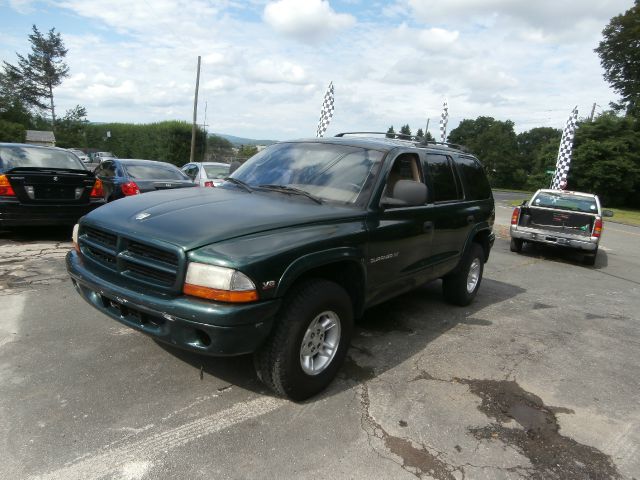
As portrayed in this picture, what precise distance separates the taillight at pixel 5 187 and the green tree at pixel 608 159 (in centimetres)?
3714

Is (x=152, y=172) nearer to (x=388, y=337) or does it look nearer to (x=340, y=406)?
(x=388, y=337)

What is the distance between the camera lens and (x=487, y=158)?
259 ft

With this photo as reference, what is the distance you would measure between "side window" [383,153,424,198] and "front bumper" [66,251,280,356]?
1.58m

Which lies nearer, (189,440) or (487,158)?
(189,440)

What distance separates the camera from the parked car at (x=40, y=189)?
683 cm

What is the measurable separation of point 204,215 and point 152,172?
6843mm

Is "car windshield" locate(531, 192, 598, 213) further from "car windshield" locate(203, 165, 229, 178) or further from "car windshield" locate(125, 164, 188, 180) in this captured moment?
"car windshield" locate(125, 164, 188, 180)

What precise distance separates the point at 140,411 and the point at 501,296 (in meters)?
5.13

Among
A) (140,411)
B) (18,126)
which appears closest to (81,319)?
(140,411)

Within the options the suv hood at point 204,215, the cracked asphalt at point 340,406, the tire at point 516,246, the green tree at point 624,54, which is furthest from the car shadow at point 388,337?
the green tree at point 624,54

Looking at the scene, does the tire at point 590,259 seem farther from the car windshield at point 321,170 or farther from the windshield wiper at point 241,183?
the windshield wiper at point 241,183

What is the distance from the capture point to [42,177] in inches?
276

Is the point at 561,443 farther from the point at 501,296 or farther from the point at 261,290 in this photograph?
the point at 501,296

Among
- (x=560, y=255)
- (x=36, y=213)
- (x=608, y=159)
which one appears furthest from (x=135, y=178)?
(x=608, y=159)
